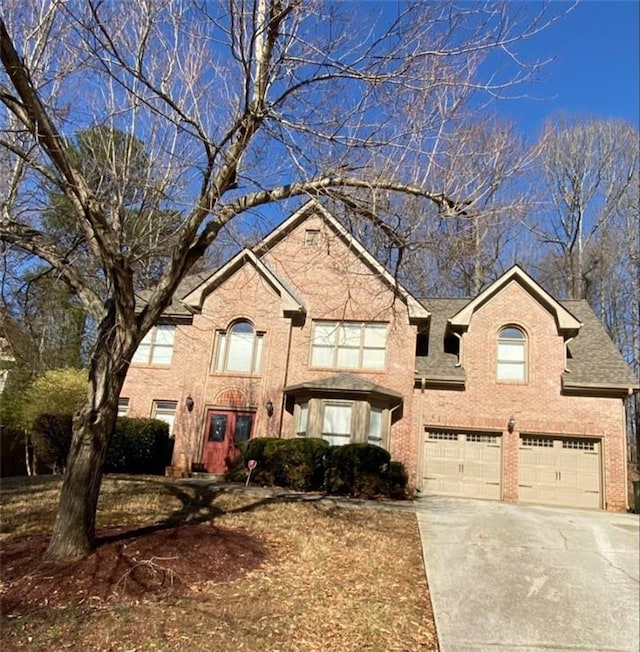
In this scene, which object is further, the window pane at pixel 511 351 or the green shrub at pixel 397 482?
the window pane at pixel 511 351

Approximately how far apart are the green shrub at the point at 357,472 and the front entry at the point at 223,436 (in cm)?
364

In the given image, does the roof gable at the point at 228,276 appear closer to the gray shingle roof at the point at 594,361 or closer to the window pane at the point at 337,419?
the window pane at the point at 337,419

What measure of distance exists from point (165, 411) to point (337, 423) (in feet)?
19.0

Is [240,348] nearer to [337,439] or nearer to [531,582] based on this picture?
[337,439]

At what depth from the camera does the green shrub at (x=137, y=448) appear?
15461 millimetres

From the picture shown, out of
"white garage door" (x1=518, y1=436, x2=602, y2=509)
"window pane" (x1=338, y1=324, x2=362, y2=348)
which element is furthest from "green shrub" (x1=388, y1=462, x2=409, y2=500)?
"window pane" (x1=338, y1=324, x2=362, y2=348)

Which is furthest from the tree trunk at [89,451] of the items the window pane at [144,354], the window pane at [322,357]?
the window pane at [144,354]

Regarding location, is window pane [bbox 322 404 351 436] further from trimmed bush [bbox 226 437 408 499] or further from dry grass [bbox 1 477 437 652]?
Answer: dry grass [bbox 1 477 437 652]

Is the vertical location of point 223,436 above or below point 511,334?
below

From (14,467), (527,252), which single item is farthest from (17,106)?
(527,252)

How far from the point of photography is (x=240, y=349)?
16.8 metres

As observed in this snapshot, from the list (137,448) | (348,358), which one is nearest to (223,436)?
(137,448)

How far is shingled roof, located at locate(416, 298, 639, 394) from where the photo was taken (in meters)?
15.2

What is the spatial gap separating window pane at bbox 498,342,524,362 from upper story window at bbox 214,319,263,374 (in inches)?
292
